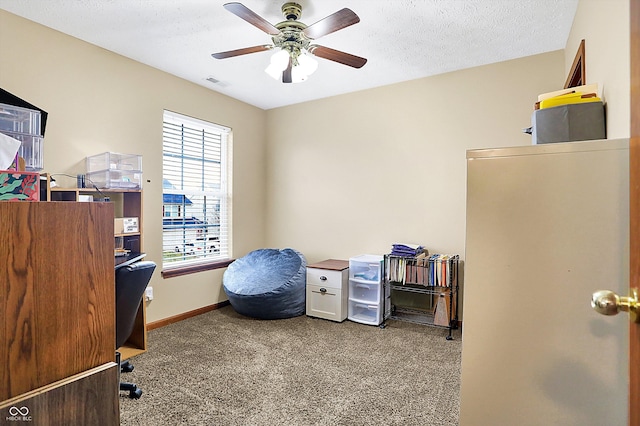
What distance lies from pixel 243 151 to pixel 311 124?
93 cm

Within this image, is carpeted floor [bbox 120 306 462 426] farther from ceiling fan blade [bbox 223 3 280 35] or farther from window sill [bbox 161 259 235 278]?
ceiling fan blade [bbox 223 3 280 35]

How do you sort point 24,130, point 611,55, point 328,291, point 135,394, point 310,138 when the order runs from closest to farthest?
point 611,55 < point 135,394 < point 24,130 < point 328,291 < point 310,138

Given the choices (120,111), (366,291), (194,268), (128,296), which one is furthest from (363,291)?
(120,111)

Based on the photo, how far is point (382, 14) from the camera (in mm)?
2498

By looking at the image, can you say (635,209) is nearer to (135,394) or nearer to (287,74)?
(287,74)

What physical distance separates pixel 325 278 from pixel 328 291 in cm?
14

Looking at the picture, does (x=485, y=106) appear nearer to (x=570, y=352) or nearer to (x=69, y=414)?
(x=570, y=352)

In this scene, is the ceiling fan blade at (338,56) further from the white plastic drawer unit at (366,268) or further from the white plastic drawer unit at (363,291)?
the white plastic drawer unit at (363,291)

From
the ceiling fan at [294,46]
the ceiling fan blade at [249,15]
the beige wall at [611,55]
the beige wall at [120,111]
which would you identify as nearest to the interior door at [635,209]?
the beige wall at [611,55]

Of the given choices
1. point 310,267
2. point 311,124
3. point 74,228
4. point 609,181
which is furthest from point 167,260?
point 609,181

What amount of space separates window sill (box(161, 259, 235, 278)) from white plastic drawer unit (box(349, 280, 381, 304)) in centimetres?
158

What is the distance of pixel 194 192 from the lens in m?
4.04

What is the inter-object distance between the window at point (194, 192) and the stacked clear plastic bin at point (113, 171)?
647mm

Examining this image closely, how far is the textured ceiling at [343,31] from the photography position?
2.41 m
